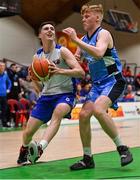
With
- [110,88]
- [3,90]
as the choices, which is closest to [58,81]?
[110,88]

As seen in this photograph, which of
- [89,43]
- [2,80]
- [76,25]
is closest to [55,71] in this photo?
[89,43]

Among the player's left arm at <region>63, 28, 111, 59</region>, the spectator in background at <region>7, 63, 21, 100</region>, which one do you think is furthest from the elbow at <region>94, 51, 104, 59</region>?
the spectator in background at <region>7, 63, 21, 100</region>

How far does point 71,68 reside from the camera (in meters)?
5.94

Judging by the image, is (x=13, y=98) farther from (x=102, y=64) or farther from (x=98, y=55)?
(x=98, y=55)

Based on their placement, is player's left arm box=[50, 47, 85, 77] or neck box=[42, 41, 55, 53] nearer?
player's left arm box=[50, 47, 85, 77]

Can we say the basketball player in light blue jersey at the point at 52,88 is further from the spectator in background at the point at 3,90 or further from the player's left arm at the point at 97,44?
the spectator in background at the point at 3,90

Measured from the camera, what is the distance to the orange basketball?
5.76 meters

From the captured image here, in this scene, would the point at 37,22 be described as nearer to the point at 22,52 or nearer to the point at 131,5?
the point at 22,52

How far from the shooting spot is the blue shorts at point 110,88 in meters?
5.70

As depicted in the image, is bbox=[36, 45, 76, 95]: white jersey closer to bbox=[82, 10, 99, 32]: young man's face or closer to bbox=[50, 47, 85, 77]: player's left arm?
bbox=[50, 47, 85, 77]: player's left arm

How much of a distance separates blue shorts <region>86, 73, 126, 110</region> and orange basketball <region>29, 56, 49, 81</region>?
2.09 feet

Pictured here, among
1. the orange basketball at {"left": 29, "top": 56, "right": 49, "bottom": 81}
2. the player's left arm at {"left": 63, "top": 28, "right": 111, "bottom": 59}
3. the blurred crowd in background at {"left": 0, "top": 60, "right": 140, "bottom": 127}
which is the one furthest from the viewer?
the blurred crowd in background at {"left": 0, "top": 60, "right": 140, "bottom": 127}

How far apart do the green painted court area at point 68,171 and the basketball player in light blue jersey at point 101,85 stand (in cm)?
17

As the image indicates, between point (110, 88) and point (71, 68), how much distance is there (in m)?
0.59
